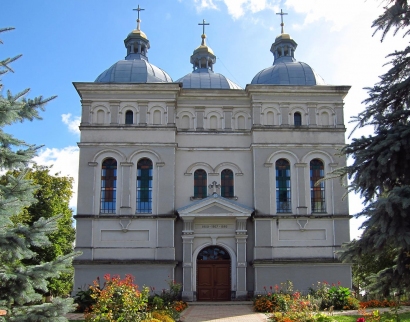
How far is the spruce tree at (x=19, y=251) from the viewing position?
8461mm

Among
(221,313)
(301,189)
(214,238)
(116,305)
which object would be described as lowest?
(221,313)

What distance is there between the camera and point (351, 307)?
834 inches

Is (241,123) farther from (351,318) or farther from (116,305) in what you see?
(116,305)

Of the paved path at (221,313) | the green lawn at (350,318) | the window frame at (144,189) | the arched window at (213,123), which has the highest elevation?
the arched window at (213,123)

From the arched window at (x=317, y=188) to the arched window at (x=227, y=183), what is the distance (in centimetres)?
420

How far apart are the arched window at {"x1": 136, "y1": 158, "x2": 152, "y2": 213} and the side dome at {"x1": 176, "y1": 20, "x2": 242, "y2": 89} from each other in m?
6.06

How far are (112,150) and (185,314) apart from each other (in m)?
10.2

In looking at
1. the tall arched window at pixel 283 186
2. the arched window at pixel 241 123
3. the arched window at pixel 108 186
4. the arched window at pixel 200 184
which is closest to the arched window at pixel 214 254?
the arched window at pixel 200 184

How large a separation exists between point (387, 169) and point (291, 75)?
1947 cm

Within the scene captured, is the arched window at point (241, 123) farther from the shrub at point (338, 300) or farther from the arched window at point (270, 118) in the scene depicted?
the shrub at point (338, 300)

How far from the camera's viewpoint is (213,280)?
85.2 feet

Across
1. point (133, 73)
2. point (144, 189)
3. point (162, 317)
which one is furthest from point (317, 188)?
point (162, 317)

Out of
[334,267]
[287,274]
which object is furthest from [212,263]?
[334,267]

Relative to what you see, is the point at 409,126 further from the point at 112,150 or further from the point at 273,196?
the point at 112,150
